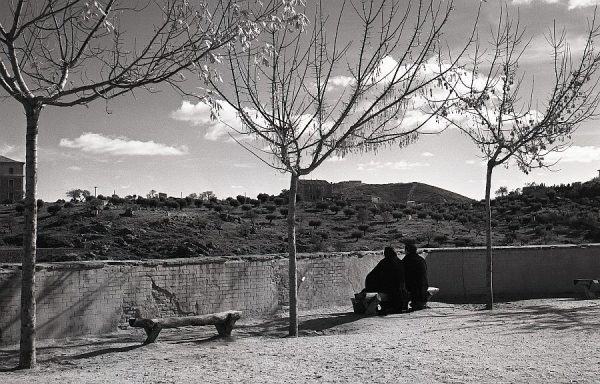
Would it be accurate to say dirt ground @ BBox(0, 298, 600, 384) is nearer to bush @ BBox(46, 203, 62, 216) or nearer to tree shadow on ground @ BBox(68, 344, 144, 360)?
tree shadow on ground @ BBox(68, 344, 144, 360)

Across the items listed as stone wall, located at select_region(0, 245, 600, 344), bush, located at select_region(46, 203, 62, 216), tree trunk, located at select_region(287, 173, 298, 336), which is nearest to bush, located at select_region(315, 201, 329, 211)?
bush, located at select_region(46, 203, 62, 216)

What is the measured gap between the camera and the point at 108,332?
10.7m

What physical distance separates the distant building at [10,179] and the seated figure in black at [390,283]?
68.4 m

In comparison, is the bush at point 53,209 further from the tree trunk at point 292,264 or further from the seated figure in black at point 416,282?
the tree trunk at point 292,264

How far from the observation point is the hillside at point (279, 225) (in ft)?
106

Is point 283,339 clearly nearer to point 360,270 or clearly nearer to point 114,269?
point 114,269

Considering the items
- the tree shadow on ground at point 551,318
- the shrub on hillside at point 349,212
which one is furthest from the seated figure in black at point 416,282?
the shrub on hillside at point 349,212

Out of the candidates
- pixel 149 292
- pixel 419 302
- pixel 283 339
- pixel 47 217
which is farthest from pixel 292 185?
pixel 47 217

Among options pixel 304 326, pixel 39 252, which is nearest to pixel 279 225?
pixel 39 252

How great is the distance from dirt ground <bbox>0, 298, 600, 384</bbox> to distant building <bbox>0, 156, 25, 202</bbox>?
2757 inches

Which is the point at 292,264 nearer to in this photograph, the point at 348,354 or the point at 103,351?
the point at 348,354

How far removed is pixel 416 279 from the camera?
13.6 meters

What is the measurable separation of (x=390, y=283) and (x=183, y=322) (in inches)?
202

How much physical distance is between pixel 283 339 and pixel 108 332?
118 inches
